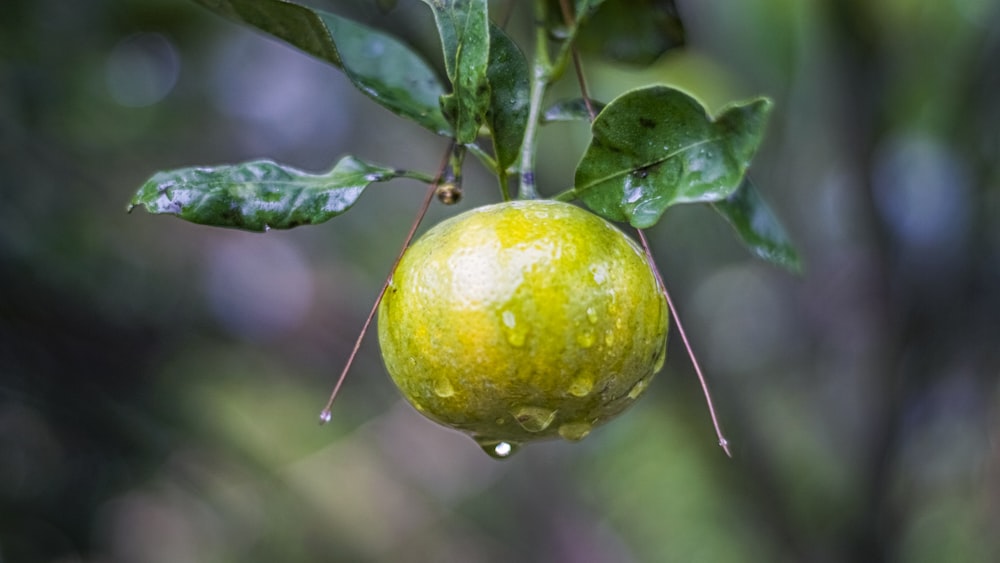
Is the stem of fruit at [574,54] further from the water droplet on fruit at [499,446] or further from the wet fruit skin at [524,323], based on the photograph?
the water droplet on fruit at [499,446]

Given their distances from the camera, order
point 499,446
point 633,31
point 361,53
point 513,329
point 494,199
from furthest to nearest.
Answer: point 494,199 < point 633,31 < point 361,53 < point 499,446 < point 513,329

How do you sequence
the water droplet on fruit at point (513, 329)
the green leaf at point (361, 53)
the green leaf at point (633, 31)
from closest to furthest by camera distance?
the water droplet on fruit at point (513, 329), the green leaf at point (361, 53), the green leaf at point (633, 31)

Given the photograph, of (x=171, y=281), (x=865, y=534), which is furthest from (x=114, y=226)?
(x=865, y=534)

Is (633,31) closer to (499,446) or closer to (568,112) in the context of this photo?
(568,112)

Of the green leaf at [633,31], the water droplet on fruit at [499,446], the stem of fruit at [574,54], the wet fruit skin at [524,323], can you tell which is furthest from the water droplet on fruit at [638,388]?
the green leaf at [633,31]

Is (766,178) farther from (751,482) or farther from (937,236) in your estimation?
(751,482)

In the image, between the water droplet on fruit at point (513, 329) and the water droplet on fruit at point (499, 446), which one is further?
the water droplet on fruit at point (499, 446)

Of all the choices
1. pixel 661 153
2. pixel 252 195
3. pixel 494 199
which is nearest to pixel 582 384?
pixel 661 153
